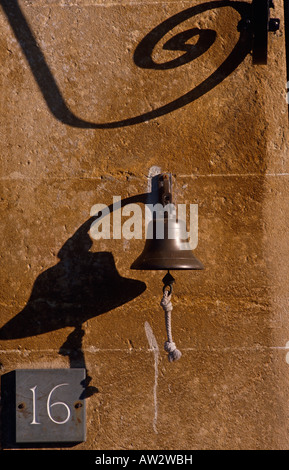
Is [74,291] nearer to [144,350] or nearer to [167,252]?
[144,350]

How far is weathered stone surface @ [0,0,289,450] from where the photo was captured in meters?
2.84

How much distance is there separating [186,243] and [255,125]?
92 centimetres

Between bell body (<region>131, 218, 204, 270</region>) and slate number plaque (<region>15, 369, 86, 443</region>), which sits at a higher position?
bell body (<region>131, 218, 204, 270</region>)

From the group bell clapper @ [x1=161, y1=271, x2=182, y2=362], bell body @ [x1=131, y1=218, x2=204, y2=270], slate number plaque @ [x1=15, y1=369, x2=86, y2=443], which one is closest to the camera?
bell body @ [x1=131, y1=218, x2=204, y2=270]

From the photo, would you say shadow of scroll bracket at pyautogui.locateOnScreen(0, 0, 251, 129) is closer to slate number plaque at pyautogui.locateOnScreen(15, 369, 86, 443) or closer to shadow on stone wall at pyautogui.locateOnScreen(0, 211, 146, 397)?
shadow on stone wall at pyautogui.locateOnScreen(0, 211, 146, 397)

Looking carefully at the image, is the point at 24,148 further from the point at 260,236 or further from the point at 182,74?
the point at 260,236

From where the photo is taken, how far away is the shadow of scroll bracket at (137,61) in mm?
2887

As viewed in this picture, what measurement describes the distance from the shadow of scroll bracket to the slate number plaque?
1654mm

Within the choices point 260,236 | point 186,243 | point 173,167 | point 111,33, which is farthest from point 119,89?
point 260,236

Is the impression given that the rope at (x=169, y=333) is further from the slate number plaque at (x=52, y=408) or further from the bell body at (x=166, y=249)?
the slate number plaque at (x=52, y=408)

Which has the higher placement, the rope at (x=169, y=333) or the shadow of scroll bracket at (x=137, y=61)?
the shadow of scroll bracket at (x=137, y=61)

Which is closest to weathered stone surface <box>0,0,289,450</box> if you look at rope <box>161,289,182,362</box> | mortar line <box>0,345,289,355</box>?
mortar line <box>0,345,289,355</box>

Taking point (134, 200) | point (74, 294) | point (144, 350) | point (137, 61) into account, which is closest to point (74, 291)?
point (74, 294)

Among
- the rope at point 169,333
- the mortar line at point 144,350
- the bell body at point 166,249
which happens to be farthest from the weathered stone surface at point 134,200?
the bell body at point 166,249
